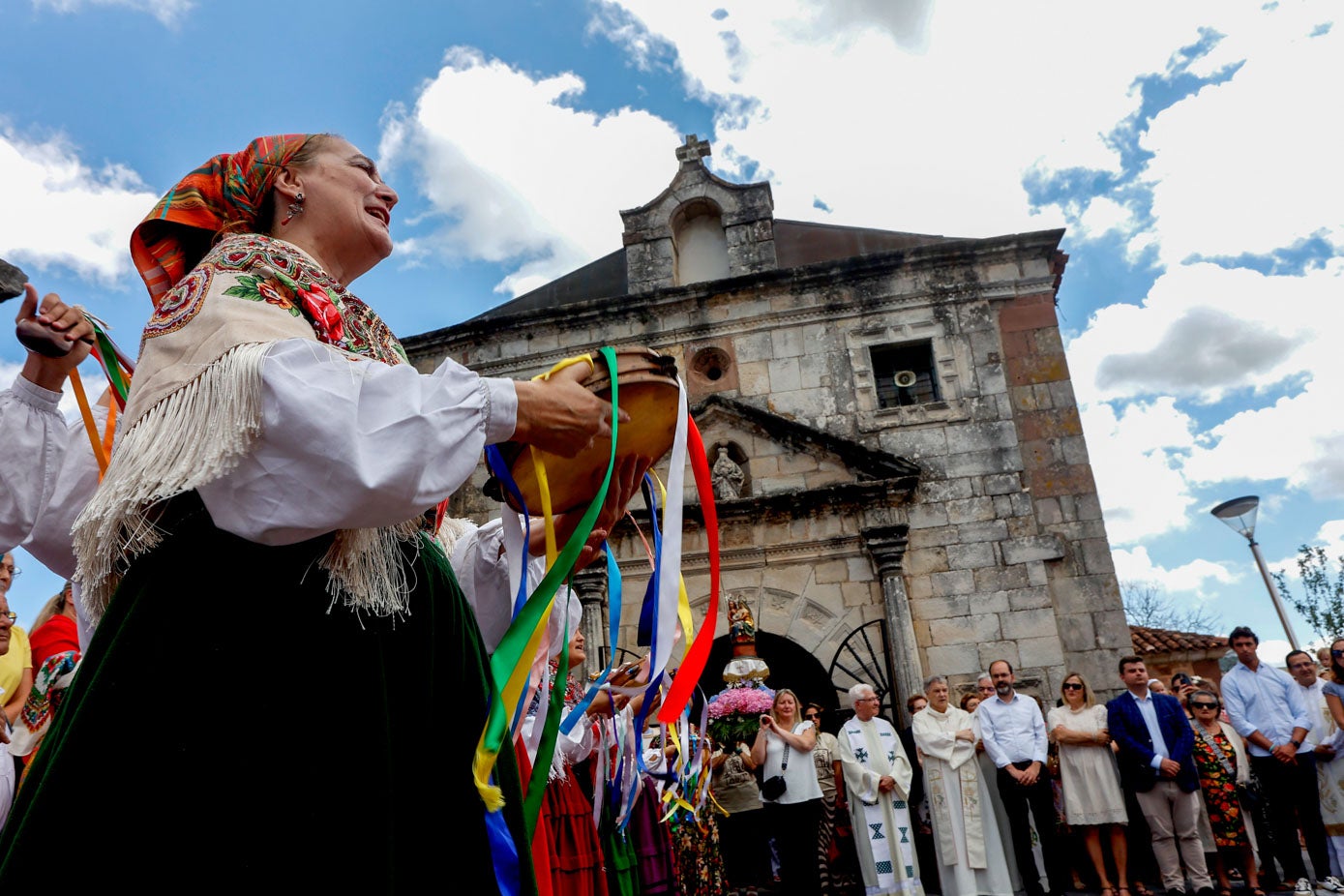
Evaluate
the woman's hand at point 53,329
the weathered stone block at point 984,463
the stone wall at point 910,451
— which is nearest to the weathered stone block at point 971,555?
the stone wall at point 910,451

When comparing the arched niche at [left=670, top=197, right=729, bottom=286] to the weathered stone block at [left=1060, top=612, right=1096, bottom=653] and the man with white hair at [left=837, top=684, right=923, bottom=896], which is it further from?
the man with white hair at [left=837, top=684, right=923, bottom=896]

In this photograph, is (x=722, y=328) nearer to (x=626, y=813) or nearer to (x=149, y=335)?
(x=626, y=813)

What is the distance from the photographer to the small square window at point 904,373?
12258 millimetres

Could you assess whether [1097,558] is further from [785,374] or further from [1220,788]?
[785,374]

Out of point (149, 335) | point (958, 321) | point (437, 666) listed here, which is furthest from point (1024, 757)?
point (149, 335)

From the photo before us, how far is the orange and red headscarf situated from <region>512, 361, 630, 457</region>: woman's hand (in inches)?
34.2

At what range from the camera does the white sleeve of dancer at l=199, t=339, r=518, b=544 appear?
4.65 ft

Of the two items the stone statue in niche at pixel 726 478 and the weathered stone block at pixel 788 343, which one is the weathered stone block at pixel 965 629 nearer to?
the stone statue in niche at pixel 726 478

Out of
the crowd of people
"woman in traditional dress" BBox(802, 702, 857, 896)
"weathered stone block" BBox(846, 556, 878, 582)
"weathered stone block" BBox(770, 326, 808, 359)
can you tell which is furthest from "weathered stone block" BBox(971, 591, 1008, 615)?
the crowd of people

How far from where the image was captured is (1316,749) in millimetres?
7449

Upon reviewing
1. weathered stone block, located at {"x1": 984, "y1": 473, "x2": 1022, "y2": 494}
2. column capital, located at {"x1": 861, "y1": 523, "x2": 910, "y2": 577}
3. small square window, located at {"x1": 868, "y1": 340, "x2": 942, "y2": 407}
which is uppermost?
small square window, located at {"x1": 868, "y1": 340, "x2": 942, "y2": 407}

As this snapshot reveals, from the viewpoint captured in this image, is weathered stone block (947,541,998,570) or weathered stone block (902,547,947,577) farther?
weathered stone block (902,547,947,577)

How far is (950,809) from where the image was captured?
8180 millimetres

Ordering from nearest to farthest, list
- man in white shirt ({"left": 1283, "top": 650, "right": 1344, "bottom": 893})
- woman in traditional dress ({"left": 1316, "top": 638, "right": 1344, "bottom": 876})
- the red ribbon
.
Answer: the red ribbon
woman in traditional dress ({"left": 1316, "top": 638, "right": 1344, "bottom": 876})
man in white shirt ({"left": 1283, "top": 650, "right": 1344, "bottom": 893})
